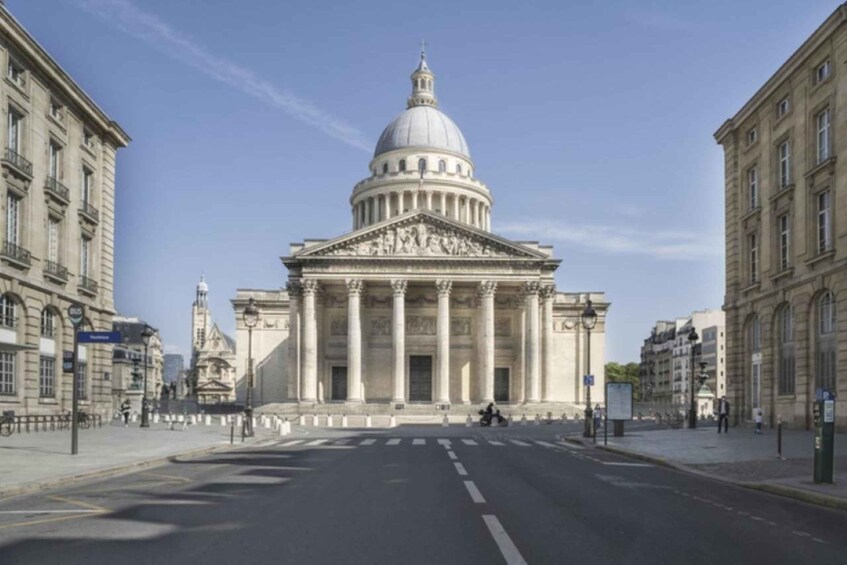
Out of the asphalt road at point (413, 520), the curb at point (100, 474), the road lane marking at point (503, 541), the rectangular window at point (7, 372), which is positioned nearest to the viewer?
the road lane marking at point (503, 541)

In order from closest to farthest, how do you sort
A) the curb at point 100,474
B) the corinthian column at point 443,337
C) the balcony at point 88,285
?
the curb at point 100,474, the balcony at point 88,285, the corinthian column at point 443,337

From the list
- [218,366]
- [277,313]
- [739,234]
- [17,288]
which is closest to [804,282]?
[739,234]

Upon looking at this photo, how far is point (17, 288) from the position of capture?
130 feet

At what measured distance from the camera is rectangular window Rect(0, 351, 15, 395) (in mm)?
39031

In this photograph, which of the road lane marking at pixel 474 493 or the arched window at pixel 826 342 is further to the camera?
the arched window at pixel 826 342

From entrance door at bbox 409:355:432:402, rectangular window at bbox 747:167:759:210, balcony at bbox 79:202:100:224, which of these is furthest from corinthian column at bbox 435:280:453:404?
balcony at bbox 79:202:100:224

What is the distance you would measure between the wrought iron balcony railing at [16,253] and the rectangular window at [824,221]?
113ft

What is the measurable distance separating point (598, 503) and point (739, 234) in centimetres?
4078

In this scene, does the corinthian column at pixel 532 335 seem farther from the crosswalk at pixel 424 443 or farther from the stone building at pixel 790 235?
the crosswalk at pixel 424 443

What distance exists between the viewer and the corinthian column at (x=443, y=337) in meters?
81.7

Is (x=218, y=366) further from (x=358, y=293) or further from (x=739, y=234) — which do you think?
(x=739, y=234)

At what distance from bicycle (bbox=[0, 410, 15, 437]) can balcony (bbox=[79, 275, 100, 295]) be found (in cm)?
1217

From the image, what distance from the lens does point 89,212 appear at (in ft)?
161

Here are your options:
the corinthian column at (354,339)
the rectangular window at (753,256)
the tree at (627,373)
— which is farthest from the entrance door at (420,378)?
the tree at (627,373)
